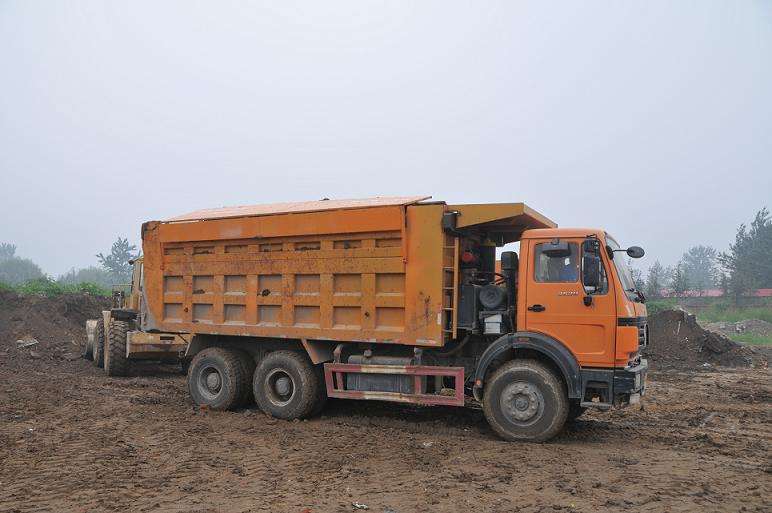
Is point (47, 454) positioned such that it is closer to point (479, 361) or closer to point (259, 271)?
point (259, 271)

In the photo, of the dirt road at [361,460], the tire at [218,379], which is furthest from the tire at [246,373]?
the dirt road at [361,460]

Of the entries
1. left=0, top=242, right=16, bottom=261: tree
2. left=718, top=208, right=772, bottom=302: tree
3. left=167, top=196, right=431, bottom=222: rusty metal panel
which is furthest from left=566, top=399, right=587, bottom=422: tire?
left=0, top=242, right=16, bottom=261: tree

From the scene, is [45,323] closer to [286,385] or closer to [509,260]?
[286,385]

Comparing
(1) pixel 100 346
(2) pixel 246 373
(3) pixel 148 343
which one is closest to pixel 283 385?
(2) pixel 246 373

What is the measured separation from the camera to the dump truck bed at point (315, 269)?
7781 mm

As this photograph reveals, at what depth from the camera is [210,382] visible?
9.45 m

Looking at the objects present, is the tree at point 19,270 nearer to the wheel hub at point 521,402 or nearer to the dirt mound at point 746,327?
the dirt mound at point 746,327

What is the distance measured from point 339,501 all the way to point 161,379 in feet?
30.1

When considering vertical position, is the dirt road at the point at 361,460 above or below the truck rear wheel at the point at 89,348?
below

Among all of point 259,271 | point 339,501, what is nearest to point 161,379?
point 259,271

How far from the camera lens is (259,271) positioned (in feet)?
29.3

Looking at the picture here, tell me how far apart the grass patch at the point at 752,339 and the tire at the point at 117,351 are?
82.3ft

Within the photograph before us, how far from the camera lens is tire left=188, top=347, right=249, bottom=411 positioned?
923 cm

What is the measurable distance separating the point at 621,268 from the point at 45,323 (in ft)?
65.1
